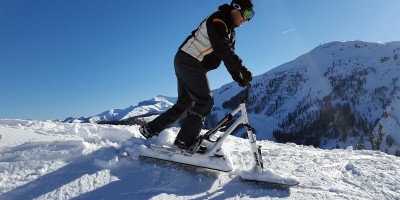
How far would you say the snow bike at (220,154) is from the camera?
495 centimetres

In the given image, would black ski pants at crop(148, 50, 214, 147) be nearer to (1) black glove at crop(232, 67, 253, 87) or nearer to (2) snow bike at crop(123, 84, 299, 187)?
(2) snow bike at crop(123, 84, 299, 187)

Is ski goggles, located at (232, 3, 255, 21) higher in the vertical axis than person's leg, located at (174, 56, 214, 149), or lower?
higher

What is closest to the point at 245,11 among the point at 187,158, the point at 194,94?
the point at 194,94

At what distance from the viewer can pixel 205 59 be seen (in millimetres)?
5441

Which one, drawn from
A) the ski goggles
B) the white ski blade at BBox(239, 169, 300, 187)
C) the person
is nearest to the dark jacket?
the person

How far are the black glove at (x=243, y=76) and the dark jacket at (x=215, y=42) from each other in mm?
50

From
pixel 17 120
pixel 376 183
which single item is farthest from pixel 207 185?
pixel 17 120

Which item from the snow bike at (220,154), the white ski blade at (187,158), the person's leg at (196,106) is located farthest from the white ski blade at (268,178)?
the person's leg at (196,106)

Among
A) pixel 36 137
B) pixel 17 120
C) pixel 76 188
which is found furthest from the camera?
pixel 17 120

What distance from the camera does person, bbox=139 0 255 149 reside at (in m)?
4.99

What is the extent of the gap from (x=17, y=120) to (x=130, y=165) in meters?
5.99

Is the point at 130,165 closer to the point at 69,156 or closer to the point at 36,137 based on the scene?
the point at 69,156

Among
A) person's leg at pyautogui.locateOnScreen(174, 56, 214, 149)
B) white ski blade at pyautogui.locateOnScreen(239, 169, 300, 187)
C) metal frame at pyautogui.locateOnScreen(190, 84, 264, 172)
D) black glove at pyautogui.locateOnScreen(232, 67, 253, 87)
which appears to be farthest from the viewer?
person's leg at pyautogui.locateOnScreen(174, 56, 214, 149)

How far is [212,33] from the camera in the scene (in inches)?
198
